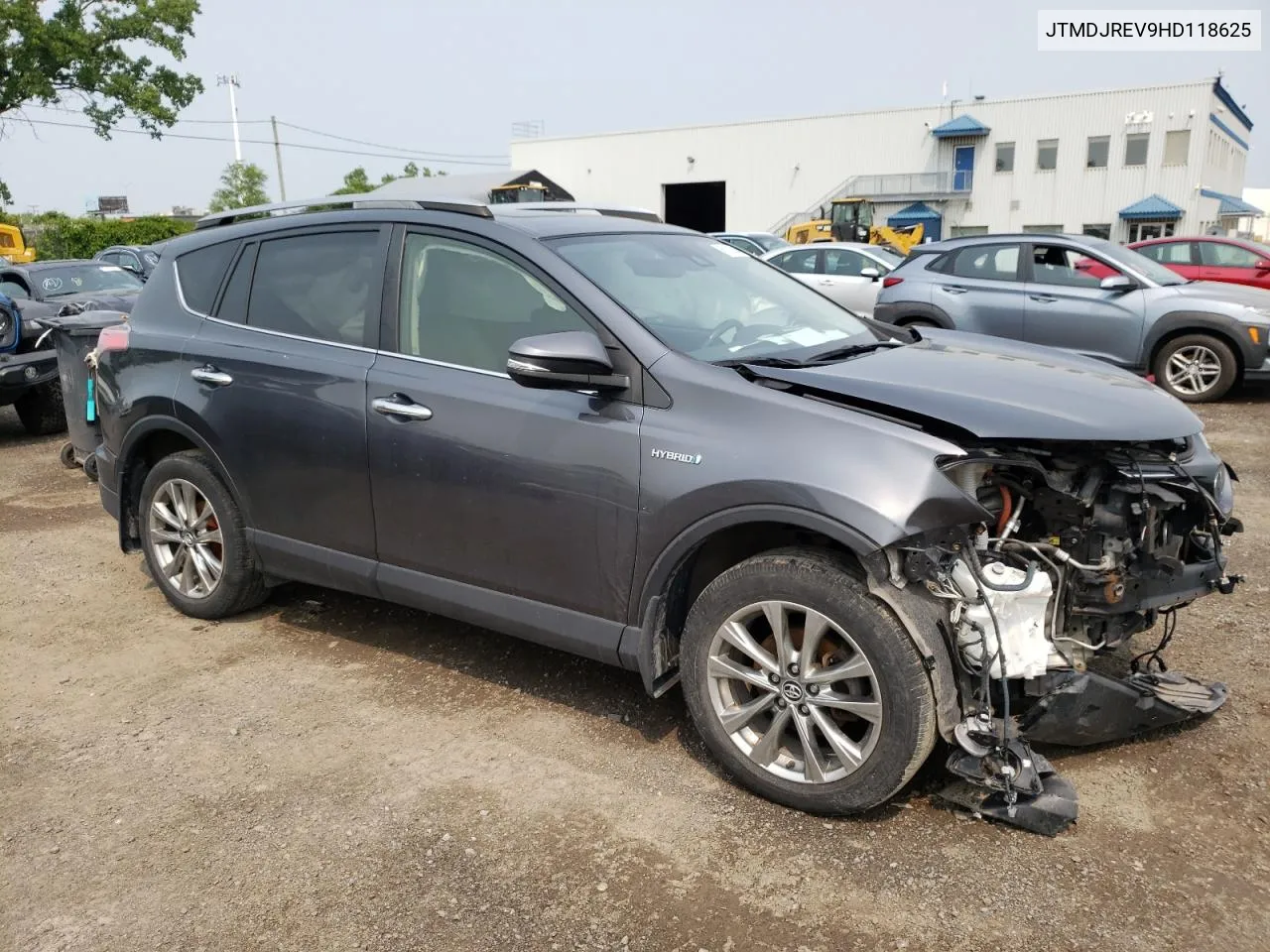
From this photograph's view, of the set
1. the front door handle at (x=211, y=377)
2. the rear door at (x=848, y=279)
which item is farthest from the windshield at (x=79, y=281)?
the rear door at (x=848, y=279)

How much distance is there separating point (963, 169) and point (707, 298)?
4944 centimetres

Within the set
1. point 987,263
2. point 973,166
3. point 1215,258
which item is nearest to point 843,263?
point 987,263

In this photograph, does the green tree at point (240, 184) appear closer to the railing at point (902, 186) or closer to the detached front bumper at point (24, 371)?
the railing at point (902, 186)

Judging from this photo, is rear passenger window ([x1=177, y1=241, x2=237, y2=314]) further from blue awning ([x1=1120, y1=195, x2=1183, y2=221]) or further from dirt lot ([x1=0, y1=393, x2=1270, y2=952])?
blue awning ([x1=1120, y1=195, x2=1183, y2=221])

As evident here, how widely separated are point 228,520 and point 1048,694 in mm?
3367

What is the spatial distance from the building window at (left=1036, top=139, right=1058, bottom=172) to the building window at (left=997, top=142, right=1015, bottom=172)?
3.70 feet

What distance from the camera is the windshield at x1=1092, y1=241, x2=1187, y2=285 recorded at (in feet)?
30.9

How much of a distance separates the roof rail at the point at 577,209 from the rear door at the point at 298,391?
1.69 feet

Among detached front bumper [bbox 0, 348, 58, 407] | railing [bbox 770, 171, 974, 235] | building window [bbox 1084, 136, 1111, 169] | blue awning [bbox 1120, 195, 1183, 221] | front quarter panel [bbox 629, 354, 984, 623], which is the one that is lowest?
detached front bumper [bbox 0, 348, 58, 407]

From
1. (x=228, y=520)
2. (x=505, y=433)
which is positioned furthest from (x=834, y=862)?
(x=228, y=520)

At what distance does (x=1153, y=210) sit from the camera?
1666 inches

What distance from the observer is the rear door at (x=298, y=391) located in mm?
3847

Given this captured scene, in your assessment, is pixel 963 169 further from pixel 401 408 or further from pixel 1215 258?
pixel 401 408

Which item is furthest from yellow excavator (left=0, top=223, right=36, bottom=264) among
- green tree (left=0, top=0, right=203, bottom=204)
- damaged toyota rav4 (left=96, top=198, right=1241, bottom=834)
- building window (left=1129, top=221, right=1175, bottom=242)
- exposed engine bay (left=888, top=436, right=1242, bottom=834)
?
building window (left=1129, top=221, right=1175, bottom=242)
